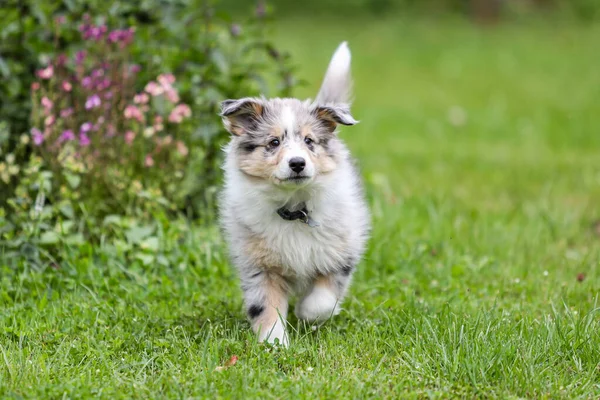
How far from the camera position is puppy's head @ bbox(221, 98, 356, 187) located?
3.93 meters

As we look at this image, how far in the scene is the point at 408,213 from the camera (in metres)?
6.23

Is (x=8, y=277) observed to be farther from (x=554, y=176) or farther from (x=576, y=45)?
(x=576, y=45)

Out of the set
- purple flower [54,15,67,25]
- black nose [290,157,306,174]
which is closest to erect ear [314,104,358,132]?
black nose [290,157,306,174]

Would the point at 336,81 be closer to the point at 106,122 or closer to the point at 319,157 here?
the point at 319,157

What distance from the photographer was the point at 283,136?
13.2 feet

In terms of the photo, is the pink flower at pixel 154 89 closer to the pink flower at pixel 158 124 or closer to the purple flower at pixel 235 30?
the pink flower at pixel 158 124

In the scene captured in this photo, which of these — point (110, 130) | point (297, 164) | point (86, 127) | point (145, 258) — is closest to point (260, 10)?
point (110, 130)

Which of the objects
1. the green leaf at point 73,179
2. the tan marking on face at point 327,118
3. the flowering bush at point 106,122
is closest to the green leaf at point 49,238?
the green leaf at point 73,179

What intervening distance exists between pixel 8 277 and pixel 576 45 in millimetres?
14472

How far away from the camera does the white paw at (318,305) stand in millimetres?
4090

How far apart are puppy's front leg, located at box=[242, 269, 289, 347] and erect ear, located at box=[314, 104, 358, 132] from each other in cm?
82

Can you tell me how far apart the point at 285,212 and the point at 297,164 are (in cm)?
36

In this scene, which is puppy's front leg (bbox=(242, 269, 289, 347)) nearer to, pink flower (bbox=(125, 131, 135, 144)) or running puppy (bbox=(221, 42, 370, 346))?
running puppy (bbox=(221, 42, 370, 346))

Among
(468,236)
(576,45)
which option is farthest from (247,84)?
(576,45)
